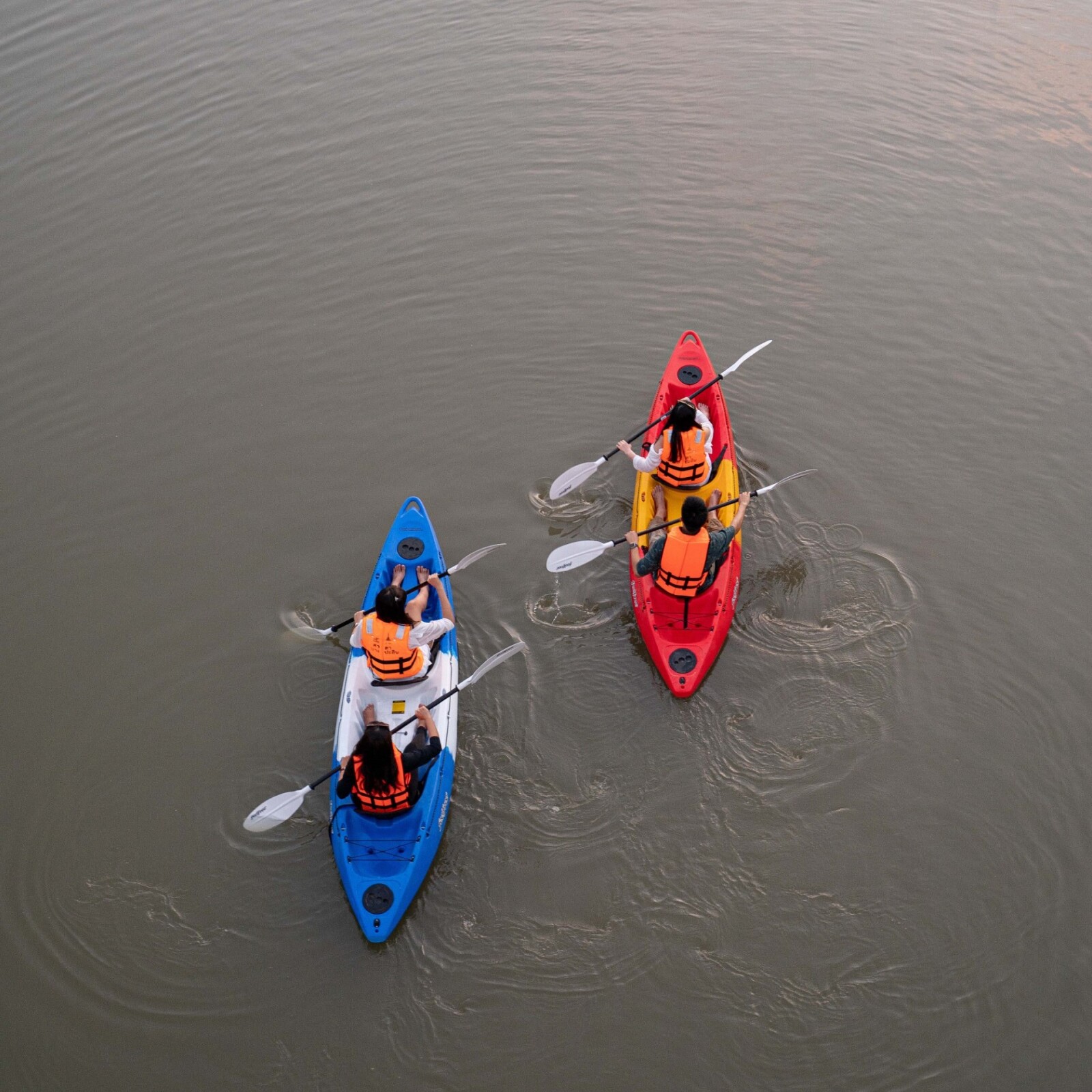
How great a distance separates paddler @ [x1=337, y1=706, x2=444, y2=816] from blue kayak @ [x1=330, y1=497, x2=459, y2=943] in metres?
0.11

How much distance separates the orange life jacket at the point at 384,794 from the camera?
5.46 m

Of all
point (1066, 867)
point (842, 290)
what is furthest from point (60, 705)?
point (842, 290)

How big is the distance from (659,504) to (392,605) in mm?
2331

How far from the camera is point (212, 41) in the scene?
42.9ft

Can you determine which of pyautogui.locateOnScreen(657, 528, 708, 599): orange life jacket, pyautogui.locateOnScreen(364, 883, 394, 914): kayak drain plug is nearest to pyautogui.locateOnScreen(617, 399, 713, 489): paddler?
pyautogui.locateOnScreen(657, 528, 708, 599): orange life jacket

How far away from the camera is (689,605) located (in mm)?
6516

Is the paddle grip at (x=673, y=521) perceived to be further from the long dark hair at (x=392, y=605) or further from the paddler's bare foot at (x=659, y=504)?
the long dark hair at (x=392, y=605)

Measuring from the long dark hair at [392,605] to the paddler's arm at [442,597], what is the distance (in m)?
0.72

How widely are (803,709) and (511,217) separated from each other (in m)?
6.17

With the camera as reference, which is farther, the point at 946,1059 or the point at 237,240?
the point at 237,240

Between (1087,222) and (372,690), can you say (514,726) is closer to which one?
(372,690)

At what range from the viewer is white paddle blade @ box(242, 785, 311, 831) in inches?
223

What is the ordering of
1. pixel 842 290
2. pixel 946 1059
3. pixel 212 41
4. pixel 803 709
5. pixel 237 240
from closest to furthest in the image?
pixel 946 1059
pixel 803 709
pixel 842 290
pixel 237 240
pixel 212 41

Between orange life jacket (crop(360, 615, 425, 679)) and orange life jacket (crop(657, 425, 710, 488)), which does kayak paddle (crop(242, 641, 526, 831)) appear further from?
orange life jacket (crop(657, 425, 710, 488))
